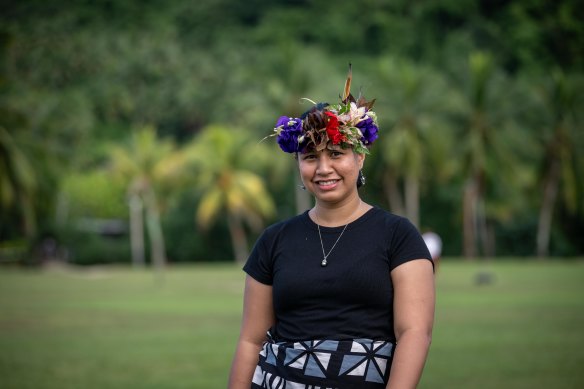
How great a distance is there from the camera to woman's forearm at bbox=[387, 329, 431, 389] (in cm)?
354

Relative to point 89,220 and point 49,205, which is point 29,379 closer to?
point 49,205

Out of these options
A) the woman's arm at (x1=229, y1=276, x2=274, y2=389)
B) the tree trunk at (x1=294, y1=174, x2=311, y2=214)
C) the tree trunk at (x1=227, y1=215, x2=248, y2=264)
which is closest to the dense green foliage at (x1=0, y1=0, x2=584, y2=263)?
the tree trunk at (x1=227, y1=215, x2=248, y2=264)

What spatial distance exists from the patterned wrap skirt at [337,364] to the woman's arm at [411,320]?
77 mm

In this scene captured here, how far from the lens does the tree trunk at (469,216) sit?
194 feet

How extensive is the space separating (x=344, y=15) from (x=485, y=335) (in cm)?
7155

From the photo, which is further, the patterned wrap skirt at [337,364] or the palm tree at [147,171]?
the palm tree at [147,171]

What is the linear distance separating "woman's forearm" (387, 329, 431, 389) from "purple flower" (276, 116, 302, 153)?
801 millimetres

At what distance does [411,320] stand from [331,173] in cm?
61

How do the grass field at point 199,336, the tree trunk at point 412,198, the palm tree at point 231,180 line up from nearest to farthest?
the grass field at point 199,336, the tree trunk at point 412,198, the palm tree at point 231,180

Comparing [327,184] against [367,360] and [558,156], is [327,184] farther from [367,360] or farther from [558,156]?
[558,156]

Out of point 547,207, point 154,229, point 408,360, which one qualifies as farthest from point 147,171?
point 408,360

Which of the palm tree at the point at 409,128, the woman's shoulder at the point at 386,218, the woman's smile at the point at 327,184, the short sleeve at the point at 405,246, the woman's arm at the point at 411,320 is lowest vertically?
the woman's arm at the point at 411,320

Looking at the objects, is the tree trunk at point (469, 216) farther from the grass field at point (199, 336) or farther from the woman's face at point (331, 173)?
the woman's face at point (331, 173)

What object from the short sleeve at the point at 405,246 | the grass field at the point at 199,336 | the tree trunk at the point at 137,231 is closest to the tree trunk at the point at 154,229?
the tree trunk at the point at 137,231
